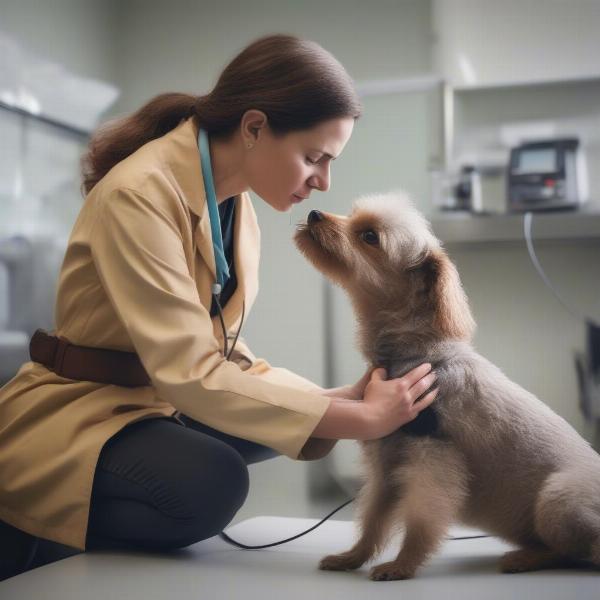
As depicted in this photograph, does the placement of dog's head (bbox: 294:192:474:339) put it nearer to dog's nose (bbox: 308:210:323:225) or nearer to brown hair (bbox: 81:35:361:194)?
dog's nose (bbox: 308:210:323:225)

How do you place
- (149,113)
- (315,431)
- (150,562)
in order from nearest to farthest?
(315,431), (150,562), (149,113)

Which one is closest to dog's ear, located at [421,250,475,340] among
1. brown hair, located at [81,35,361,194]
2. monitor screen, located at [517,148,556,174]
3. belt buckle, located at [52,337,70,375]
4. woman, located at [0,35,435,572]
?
woman, located at [0,35,435,572]

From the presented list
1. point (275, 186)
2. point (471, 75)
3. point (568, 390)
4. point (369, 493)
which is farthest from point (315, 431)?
point (471, 75)

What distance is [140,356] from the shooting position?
4.59ft

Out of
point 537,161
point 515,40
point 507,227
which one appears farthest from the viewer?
point 515,40

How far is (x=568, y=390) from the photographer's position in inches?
123

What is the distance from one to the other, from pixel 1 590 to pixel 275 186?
87cm

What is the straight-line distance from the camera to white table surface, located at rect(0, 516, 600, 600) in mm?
1253

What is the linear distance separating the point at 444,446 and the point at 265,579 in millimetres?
384

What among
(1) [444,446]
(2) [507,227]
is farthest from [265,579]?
(2) [507,227]

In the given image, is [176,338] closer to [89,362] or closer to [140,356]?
[140,356]

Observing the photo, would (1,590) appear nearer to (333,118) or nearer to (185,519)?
(185,519)

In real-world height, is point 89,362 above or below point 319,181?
below

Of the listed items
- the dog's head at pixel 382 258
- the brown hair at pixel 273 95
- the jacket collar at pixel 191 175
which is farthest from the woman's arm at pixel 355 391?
the brown hair at pixel 273 95
